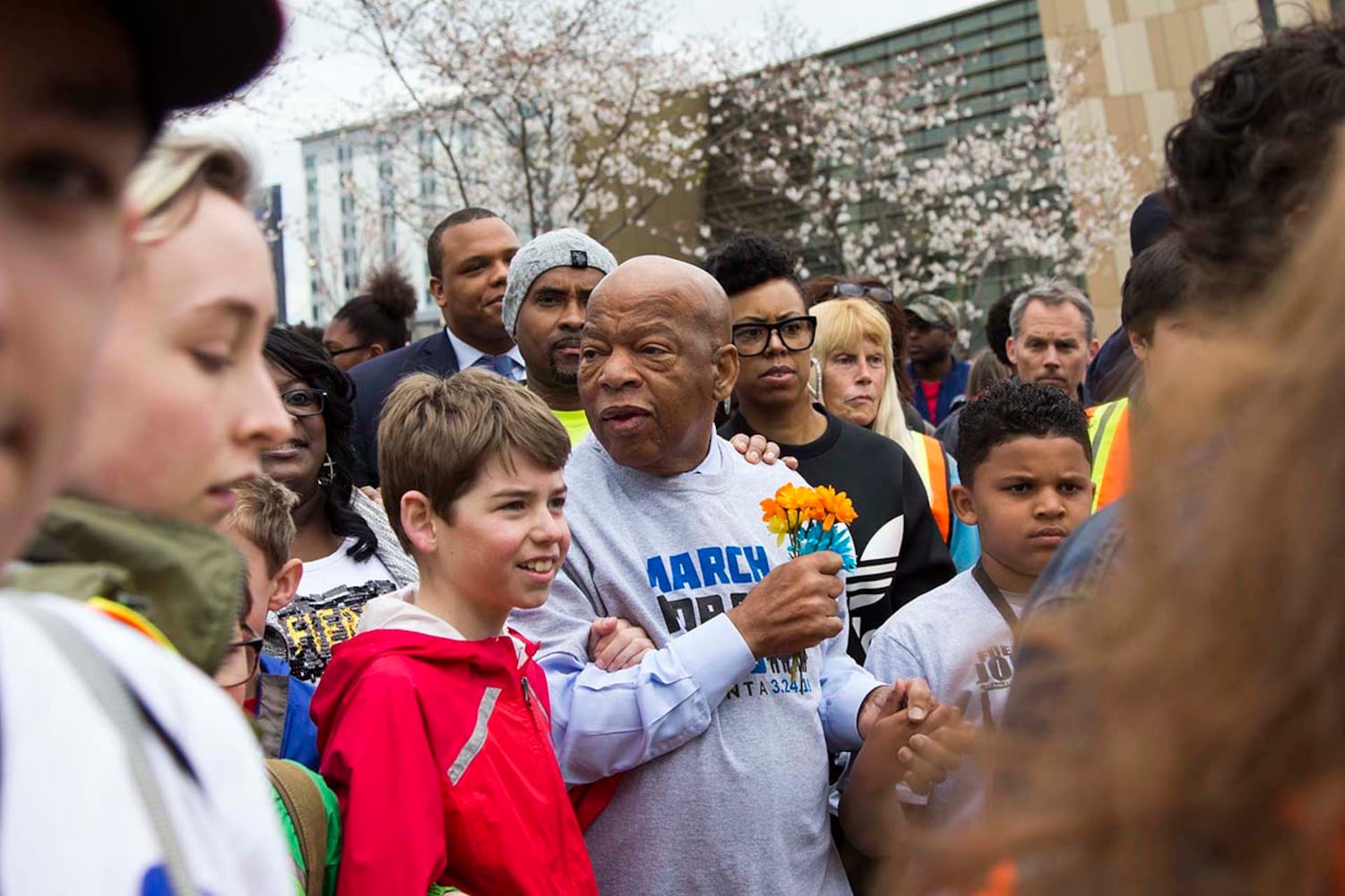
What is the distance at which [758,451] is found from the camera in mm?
3373

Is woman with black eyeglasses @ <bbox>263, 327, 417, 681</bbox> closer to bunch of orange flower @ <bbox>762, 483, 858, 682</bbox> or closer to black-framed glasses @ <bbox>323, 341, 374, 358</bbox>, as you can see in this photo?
bunch of orange flower @ <bbox>762, 483, 858, 682</bbox>

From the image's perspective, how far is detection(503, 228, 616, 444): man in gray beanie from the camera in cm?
414

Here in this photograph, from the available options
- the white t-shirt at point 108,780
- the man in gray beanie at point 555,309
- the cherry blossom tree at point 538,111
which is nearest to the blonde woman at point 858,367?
the man in gray beanie at point 555,309

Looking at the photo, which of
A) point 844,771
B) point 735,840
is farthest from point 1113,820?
point 844,771

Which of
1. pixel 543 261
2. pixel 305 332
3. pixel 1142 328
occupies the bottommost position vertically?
pixel 1142 328

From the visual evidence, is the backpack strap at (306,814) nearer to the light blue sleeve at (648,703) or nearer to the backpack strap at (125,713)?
the light blue sleeve at (648,703)

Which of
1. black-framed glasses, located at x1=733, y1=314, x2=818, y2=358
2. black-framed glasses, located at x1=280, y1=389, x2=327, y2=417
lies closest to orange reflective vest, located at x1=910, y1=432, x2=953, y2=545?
black-framed glasses, located at x1=733, y1=314, x2=818, y2=358

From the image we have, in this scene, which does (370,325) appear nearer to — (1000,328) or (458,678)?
(1000,328)

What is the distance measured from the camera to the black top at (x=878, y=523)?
141 inches

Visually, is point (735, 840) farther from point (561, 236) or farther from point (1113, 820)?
point (561, 236)

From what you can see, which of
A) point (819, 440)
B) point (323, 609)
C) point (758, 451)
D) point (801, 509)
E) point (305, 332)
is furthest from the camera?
point (305, 332)

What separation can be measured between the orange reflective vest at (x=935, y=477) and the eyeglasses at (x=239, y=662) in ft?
7.41

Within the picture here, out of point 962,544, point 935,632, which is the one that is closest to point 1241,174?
point 935,632

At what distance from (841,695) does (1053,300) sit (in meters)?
3.56
